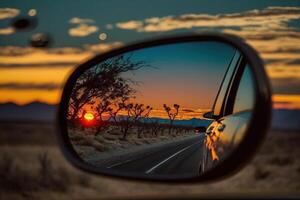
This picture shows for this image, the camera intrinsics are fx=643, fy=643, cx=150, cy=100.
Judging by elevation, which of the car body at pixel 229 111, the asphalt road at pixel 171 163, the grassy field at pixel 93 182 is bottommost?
the grassy field at pixel 93 182

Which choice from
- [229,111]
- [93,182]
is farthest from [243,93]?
[93,182]

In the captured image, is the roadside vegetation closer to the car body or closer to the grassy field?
the car body

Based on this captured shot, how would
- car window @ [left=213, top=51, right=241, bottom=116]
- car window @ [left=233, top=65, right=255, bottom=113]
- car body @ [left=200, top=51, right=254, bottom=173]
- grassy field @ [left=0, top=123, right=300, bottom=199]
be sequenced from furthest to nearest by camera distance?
grassy field @ [left=0, top=123, right=300, bottom=199] → car window @ [left=213, top=51, right=241, bottom=116] → car window @ [left=233, top=65, right=255, bottom=113] → car body @ [left=200, top=51, right=254, bottom=173]

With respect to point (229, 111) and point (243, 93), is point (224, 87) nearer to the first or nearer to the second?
point (229, 111)

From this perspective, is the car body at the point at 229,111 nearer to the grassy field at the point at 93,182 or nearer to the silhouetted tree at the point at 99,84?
the silhouetted tree at the point at 99,84

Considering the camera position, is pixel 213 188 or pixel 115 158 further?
pixel 213 188

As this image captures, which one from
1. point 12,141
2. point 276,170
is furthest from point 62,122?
point 12,141

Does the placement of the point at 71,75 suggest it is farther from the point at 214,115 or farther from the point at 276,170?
the point at 276,170

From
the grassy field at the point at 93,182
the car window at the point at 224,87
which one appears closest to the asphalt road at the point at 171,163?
the car window at the point at 224,87

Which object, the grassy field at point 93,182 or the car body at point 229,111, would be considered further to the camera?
the grassy field at point 93,182

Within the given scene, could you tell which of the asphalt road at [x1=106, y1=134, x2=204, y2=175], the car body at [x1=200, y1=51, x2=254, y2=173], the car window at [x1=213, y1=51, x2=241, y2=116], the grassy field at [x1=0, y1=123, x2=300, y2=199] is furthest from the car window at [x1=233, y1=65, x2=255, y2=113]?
the grassy field at [x1=0, y1=123, x2=300, y2=199]

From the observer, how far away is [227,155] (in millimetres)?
2189

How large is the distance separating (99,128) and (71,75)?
28 cm

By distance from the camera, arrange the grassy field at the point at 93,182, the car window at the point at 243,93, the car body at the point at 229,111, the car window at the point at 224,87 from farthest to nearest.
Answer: the grassy field at the point at 93,182
the car window at the point at 224,87
the car window at the point at 243,93
the car body at the point at 229,111
